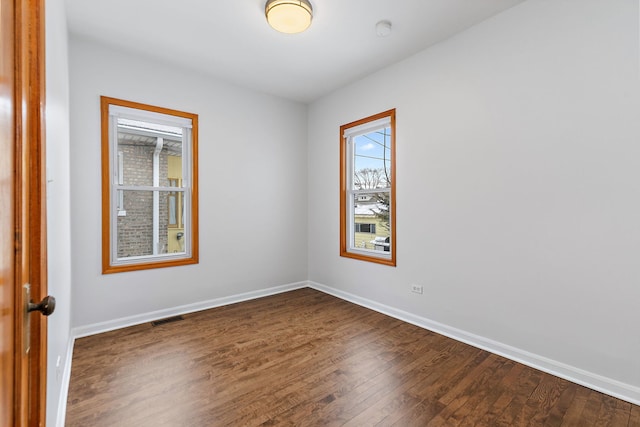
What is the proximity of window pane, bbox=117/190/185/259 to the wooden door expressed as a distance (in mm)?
2736

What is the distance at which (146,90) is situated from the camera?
3.39 m

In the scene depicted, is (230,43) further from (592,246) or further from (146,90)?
(592,246)

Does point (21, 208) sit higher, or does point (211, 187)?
point (211, 187)

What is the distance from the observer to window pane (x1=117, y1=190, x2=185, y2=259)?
11.1 ft

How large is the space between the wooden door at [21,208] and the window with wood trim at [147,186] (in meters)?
2.63

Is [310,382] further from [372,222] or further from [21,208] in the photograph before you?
[372,222]

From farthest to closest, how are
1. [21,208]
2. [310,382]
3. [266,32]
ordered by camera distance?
[266,32] < [310,382] < [21,208]

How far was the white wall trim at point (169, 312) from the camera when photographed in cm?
304

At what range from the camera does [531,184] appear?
249 centimetres

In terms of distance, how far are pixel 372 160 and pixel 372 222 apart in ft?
2.66

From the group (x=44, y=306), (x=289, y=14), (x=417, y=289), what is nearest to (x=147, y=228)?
(x=289, y=14)

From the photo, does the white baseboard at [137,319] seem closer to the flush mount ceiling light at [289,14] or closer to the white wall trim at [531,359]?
the white wall trim at [531,359]

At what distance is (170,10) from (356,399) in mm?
3373

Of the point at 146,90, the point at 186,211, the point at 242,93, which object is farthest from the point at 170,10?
the point at 186,211
